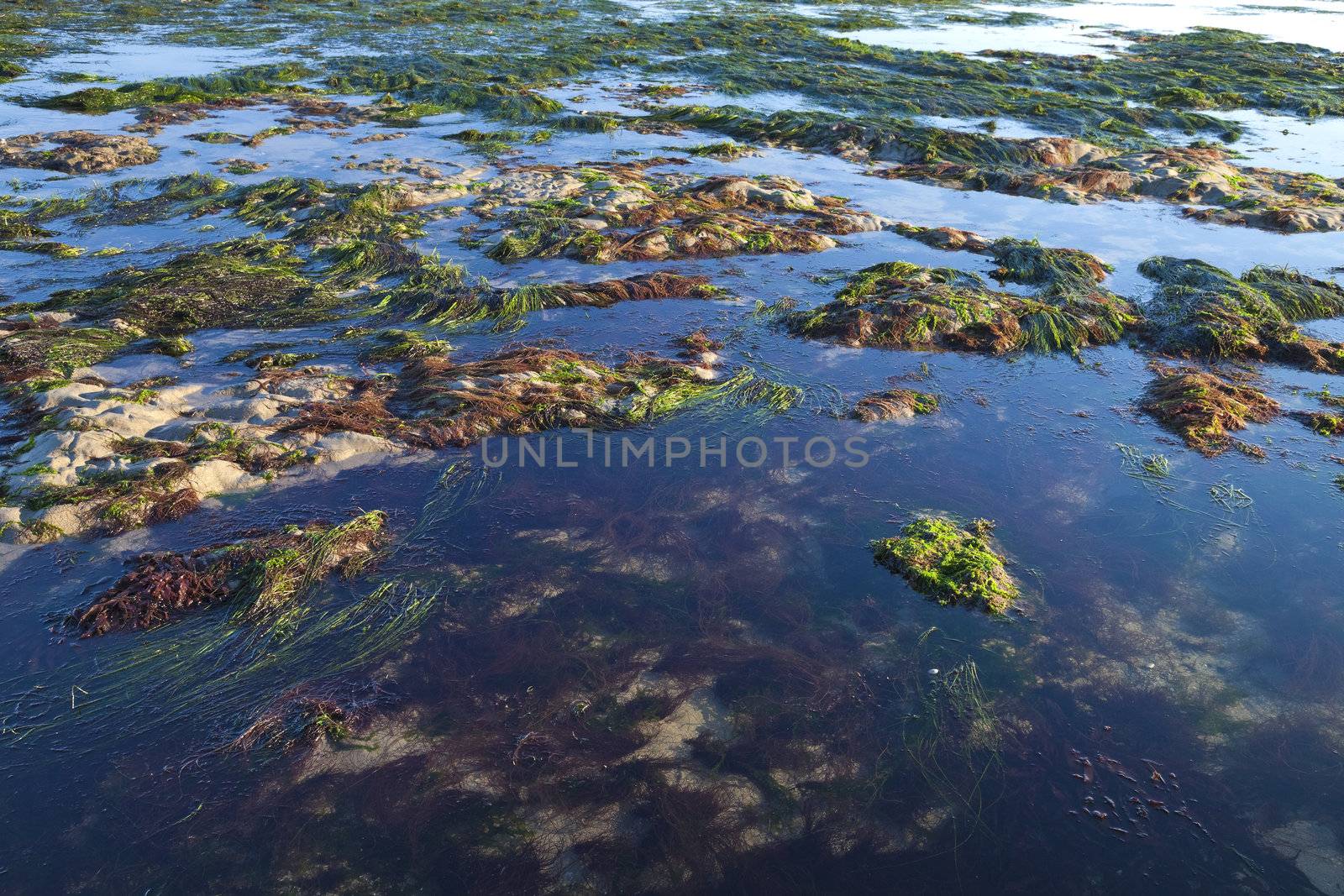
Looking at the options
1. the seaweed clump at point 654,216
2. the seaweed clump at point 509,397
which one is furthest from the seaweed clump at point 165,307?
the seaweed clump at point 654,216

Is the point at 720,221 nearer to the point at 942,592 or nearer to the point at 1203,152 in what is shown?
the point at 942,592

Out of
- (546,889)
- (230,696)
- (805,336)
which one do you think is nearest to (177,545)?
(230,696)

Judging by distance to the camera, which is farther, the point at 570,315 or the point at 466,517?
the point at 570,315

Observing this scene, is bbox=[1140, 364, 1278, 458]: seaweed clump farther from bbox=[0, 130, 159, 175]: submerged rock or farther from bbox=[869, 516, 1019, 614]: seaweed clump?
bbox=[0, 130, 159, 175]: submerged rock

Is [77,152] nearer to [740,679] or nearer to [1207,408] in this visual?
[740,679]

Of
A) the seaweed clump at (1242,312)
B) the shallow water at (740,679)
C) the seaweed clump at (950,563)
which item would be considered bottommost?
the shallow water at (740,679)

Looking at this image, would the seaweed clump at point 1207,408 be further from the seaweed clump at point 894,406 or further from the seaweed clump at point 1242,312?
the seaweed clump at point 894,406

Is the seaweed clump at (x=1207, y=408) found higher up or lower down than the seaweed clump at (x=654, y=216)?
lower down

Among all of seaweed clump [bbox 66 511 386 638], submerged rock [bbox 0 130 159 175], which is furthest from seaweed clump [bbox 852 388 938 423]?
submerged rock [bbox 0 130 159 175]

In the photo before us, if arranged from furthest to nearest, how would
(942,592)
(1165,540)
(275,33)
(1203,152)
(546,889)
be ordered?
1. (275,33)
2. (1203,152)
3. (1165,540)
4. (942,592)
5. (546,889)
